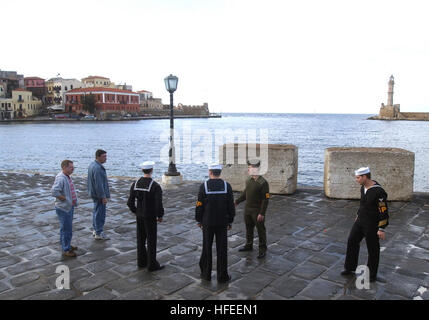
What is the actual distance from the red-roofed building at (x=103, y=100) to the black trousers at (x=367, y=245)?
10445 cm

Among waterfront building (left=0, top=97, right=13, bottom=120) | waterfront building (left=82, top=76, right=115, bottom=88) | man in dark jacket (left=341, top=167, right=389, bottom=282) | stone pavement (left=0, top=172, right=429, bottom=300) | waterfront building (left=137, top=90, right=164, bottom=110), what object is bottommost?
stone pavement (left=0, top=172, right=429, bottom=300)

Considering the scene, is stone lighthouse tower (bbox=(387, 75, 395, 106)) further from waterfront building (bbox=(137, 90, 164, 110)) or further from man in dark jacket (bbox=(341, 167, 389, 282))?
man in dark jacket (bbox=(341, 167, 389, 282))

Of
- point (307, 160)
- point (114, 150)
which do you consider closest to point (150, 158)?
point (114, 150)

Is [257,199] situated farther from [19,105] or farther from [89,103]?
[19,105]

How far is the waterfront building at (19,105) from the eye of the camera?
9962 centimetres

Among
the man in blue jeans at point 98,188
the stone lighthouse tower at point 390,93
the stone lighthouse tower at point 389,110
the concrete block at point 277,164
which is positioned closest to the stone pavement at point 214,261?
the man in blue jeans at point 98,188

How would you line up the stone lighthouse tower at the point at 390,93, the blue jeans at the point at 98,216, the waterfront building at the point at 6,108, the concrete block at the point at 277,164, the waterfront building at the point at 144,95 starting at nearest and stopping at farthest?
the blue jeans at the point at 98,216, the concrete block at the point at 277,164, the waterfront building at the point at 6,108, the stone lighthouse tower at the point at 390,93, the waterfront building at the point at 144,95

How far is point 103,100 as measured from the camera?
103 meters

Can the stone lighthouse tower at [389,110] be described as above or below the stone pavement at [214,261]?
above

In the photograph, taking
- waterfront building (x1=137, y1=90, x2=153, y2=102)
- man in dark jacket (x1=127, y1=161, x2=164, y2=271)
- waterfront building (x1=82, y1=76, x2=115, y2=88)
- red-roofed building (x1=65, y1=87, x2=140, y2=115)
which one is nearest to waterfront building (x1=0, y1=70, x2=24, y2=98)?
red-roofed building (x1=65, y1=87, x2=140, y2=115)

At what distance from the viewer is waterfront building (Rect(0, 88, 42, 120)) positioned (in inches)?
3922

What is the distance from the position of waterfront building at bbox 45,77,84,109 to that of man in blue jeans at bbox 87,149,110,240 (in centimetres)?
11377

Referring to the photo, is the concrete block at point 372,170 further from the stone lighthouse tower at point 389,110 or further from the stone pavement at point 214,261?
the stone lighthouse tower at point 389,110
